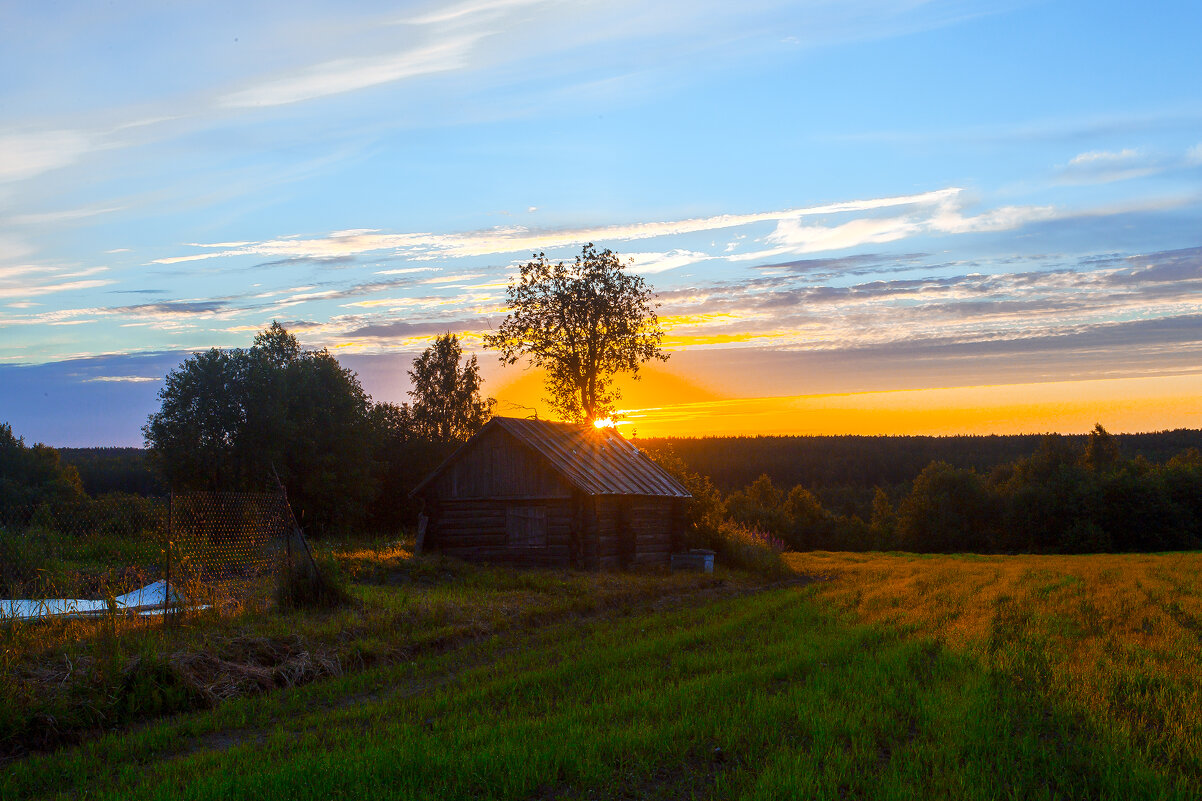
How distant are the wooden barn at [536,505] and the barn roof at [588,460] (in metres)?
0.07

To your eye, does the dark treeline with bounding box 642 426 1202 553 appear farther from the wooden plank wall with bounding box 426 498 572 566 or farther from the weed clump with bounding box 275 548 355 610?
the weed clump with bounding box 275 548 355 610

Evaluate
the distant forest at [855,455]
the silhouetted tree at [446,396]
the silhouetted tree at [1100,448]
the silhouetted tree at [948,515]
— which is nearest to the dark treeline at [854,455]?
the distant forest at [855,455]

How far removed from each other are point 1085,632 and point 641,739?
33.2 ft

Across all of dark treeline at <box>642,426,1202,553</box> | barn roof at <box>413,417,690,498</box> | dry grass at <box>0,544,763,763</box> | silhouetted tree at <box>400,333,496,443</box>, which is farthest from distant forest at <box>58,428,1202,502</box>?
dry grass at <box>0,544,763,763</box>

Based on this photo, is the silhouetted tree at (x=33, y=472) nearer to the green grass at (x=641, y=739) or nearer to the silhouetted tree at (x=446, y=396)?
the silhouetted tree at (x=446, y=396)

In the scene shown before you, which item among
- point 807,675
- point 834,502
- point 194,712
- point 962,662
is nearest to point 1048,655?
point 962,662

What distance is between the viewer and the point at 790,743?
328 inches

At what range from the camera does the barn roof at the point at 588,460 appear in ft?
94.0

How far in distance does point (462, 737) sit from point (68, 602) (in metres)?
8.85

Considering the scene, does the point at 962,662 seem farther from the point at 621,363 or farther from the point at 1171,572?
the point at 621,363

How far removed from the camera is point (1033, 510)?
70.1 meters

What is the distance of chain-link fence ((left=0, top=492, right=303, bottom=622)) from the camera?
1347 centimetres

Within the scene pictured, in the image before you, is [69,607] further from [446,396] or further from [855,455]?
[855,455]

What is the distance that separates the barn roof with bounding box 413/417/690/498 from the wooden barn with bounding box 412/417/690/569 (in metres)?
0.07
